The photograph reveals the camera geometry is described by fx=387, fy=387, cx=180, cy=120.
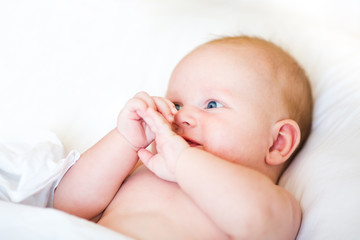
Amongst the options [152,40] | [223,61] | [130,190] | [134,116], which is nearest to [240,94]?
[223,61]

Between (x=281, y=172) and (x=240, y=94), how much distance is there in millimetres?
299

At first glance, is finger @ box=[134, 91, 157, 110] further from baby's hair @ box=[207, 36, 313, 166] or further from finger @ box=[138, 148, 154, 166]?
baby's hair @ box=[207, 36, 313, 166]

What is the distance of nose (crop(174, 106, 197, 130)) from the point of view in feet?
3.33

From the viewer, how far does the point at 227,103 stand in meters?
1.05

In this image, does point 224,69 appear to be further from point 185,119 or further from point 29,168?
point 29,168

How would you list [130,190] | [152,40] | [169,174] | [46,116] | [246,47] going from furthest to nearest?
[152,40]
[46,116]
[246,47]
[130,190]
[169,174]

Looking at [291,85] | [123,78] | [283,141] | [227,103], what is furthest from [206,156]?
[123,78]

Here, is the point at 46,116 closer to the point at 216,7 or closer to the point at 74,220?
the point at 74,220

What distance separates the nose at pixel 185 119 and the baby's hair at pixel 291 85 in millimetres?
273

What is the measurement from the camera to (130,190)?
105 cm

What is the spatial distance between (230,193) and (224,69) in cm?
39

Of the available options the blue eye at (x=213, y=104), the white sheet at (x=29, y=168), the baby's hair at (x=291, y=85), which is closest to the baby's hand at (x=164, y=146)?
the blue eye at (x=213, y=104)

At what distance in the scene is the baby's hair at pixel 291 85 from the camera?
113cm

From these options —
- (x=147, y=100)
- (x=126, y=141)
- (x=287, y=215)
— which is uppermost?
(x=147, y=100)
